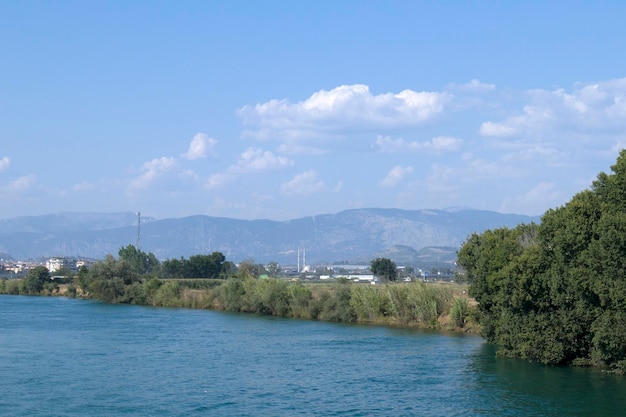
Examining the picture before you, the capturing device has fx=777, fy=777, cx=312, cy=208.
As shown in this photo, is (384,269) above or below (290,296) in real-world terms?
above

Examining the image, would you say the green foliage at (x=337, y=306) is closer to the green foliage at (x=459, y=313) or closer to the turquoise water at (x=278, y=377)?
the turquoise water at (x=278, y=377)

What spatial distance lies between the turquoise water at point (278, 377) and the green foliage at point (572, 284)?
1.51 metres

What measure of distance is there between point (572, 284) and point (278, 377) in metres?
16.7

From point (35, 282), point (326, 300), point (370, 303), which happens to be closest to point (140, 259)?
point (35, 282)

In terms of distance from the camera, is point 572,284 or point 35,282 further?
point 35,282

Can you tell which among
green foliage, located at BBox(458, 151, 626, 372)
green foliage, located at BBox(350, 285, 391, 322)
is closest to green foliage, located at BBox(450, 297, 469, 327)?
green foliage, located at BBox(350, 285, 391, 322)

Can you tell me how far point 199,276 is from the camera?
150750mm

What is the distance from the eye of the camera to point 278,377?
4247 centimetres

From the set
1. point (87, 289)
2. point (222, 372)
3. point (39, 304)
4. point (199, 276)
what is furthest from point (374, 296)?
point (199, 276)

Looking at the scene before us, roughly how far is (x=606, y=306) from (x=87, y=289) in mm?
93444

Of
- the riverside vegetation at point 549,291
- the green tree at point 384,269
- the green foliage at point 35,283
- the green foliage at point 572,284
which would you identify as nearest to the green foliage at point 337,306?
the riverside vegetation at point 549,291

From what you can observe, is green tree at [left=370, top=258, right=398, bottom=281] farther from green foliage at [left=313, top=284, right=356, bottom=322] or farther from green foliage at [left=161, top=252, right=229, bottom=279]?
green foliage at [left=313, top=284, right=356, bottom=322]

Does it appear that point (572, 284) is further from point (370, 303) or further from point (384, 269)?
point (384, 269)

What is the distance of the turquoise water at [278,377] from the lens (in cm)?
3478
